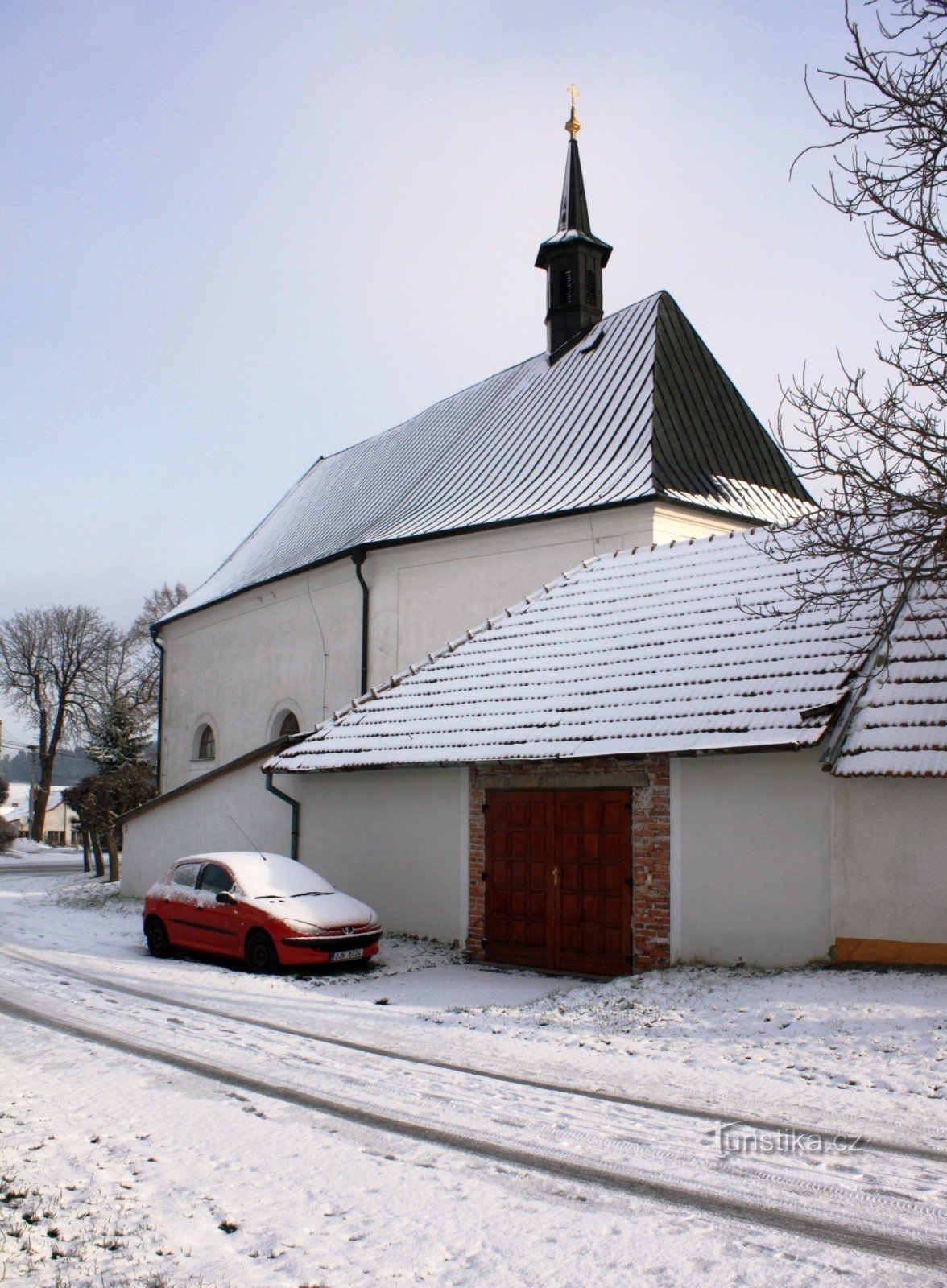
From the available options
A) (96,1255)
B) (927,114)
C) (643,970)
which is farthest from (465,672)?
(96,1255)

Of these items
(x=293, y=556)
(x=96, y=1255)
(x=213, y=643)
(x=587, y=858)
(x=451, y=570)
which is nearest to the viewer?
(x=96, y=1255)

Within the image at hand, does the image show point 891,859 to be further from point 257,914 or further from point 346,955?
point 257,914

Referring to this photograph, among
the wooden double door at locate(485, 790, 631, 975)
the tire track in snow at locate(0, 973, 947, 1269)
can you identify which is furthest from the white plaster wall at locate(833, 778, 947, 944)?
the tire track in snow at locate(0, 973, 947, 1269)

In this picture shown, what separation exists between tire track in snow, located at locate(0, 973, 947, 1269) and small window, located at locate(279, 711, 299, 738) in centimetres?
1793

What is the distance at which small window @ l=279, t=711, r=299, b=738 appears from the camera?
25609mm

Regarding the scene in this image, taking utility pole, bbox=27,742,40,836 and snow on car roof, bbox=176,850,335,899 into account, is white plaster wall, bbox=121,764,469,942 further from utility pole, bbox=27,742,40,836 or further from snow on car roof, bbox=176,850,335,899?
utility pole, bbox=27,742,40,836

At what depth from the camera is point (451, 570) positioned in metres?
21.5

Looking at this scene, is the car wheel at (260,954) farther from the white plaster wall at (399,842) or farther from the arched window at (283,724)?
the arched window at (283,724)

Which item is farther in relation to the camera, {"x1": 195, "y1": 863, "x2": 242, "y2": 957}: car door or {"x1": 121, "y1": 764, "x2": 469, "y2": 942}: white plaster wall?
{"x1": 121, "y1": 764, "x2": 469, "y2": 942}: white plaster wall

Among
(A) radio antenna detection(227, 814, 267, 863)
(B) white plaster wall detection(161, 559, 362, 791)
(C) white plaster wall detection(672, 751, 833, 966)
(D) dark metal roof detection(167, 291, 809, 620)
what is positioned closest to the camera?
(C) white plaster wall detection(672, 751, 833, 966)

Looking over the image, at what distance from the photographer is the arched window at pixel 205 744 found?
29.9 metres

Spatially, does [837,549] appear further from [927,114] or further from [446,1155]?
[446,1155]

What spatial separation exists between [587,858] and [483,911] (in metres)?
1.72

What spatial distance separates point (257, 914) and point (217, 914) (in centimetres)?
83
